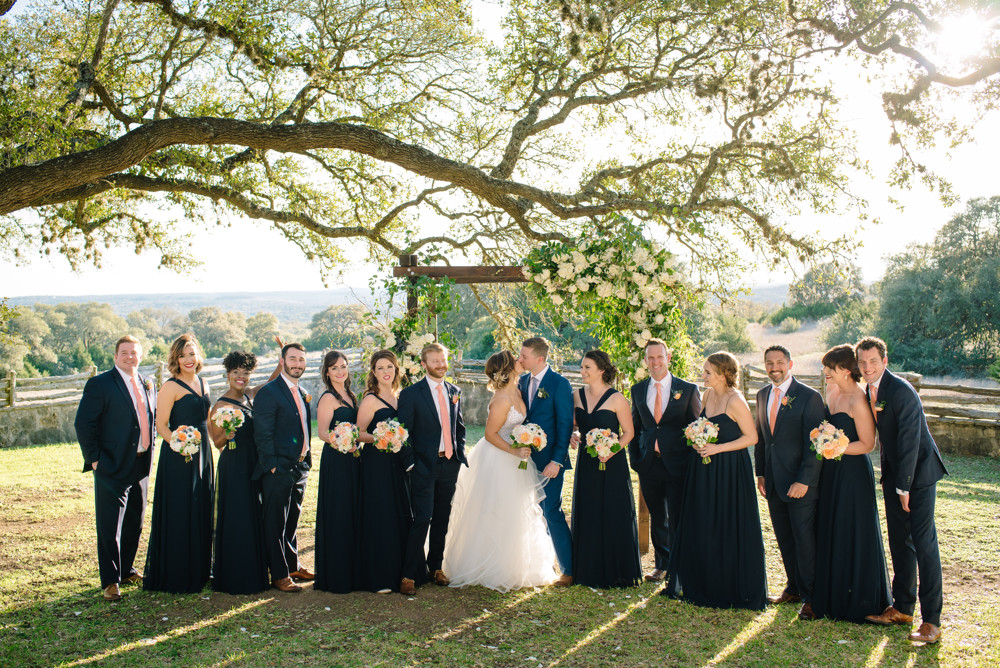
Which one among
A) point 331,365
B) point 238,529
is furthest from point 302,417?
point 238,529

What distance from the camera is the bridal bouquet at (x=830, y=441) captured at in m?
4.73

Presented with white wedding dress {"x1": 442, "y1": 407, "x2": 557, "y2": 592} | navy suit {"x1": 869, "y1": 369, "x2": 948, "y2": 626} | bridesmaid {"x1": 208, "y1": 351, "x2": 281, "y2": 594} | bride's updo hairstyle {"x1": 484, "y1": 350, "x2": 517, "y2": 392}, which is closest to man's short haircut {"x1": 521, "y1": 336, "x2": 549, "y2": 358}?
bride's updo hairstyle {"x1": 484, "y1": 350, "x2": 517, "y2": 392}

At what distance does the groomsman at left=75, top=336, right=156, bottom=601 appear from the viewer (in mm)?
5613

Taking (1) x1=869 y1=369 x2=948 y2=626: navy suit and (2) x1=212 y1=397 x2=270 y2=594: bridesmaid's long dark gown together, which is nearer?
(1) x1=869 y1=369 x2=948 y2=626: navy suit

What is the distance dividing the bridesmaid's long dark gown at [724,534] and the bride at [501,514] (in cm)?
117

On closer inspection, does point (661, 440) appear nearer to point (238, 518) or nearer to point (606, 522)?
point (606, 522)

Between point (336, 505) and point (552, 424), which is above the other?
point (552, 424)

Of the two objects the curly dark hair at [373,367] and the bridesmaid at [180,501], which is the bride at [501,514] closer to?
the curly dark hair at [373,367]

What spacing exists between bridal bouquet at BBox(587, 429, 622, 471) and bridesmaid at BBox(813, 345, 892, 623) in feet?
4.95

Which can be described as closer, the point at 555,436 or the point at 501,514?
the point at 501,514

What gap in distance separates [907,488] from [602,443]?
2059 mm

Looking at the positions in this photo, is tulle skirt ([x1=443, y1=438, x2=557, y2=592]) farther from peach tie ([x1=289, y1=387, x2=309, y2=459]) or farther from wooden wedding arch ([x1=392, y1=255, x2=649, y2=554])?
wooden wedding arch ([x1=392, y1=255, x2=649, y2=554])

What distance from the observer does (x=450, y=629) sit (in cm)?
492

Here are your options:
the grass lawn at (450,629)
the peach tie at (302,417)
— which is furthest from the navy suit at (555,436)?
the peach tie at (302,417)
